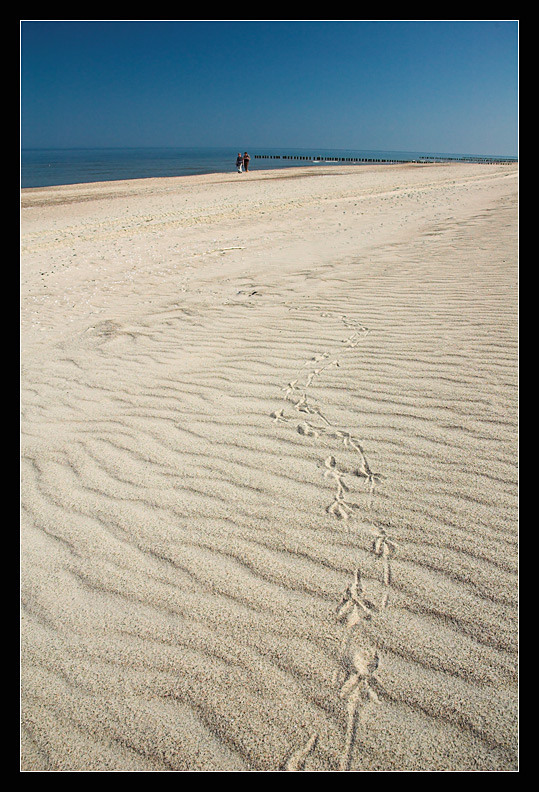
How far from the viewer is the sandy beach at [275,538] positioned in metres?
1.70

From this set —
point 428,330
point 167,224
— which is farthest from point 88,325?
point 167,224

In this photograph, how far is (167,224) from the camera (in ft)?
40.1

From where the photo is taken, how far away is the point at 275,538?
8.05ft

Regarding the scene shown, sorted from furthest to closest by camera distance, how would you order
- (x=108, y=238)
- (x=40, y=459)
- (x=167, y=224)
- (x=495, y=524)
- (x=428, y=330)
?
(x=167, y=224), (x=108, y=238), (x=428, y=330), (x=40, y=459), (x=495, y=524)

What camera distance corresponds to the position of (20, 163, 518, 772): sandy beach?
1.70 metres

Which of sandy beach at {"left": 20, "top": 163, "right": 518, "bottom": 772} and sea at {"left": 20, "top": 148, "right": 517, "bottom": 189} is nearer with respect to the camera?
sandy beach at {"left": 20, "top": 163, "right": 518, "bottom": 772}

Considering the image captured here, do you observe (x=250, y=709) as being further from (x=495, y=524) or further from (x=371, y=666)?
(x=495, y=524)

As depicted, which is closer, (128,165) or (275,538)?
(275,538)

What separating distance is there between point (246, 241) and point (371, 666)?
9.15 m

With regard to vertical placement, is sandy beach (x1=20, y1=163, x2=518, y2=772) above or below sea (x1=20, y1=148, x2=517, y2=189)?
below

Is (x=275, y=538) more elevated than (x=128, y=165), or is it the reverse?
(x=128, y=165)

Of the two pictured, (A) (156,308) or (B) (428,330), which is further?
(A) (156,308)

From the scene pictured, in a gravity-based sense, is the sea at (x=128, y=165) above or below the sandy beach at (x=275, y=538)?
above

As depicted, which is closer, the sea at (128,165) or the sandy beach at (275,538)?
the sandy beach at (275,538)
